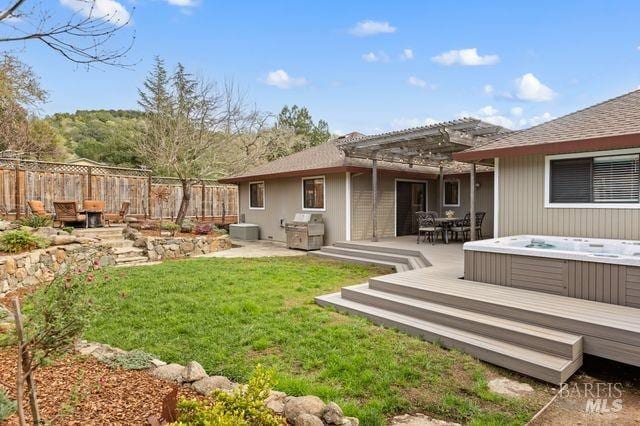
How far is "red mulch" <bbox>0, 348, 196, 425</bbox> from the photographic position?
91.5 inches

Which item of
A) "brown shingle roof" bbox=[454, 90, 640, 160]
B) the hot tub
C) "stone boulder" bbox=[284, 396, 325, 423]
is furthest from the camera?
"brown shingle roof" bbox=[454, 90, 640, 160]

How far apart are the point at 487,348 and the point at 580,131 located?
4.89 meters

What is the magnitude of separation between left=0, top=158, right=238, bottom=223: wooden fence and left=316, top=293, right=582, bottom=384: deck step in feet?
37.8

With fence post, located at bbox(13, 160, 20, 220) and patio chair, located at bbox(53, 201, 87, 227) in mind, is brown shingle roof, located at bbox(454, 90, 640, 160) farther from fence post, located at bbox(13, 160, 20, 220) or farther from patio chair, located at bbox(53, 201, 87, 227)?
fence post, located at bbox(13, 160, 20, 220)

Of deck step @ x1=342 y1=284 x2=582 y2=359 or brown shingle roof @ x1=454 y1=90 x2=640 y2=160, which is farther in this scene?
brown shingle roof @ x1=454 y1=90 x2=640 y2=160

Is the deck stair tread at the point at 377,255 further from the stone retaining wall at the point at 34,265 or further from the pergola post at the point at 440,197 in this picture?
the stone retaining wall at the point at 34,265

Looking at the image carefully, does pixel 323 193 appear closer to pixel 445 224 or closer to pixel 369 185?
pixel 369 185

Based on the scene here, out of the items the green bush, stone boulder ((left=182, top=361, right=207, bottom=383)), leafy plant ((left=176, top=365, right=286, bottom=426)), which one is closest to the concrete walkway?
the green bush

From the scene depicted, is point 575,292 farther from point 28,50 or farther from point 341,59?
point 341,59

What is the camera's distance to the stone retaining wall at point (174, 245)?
9.70 m

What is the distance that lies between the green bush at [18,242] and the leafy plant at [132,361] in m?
5.31

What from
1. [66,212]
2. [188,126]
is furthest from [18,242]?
[188,126]

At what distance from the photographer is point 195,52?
14.8m

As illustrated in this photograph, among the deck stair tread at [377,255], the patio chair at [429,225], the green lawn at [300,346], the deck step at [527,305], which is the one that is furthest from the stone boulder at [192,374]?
the patio chair at [429,225]
